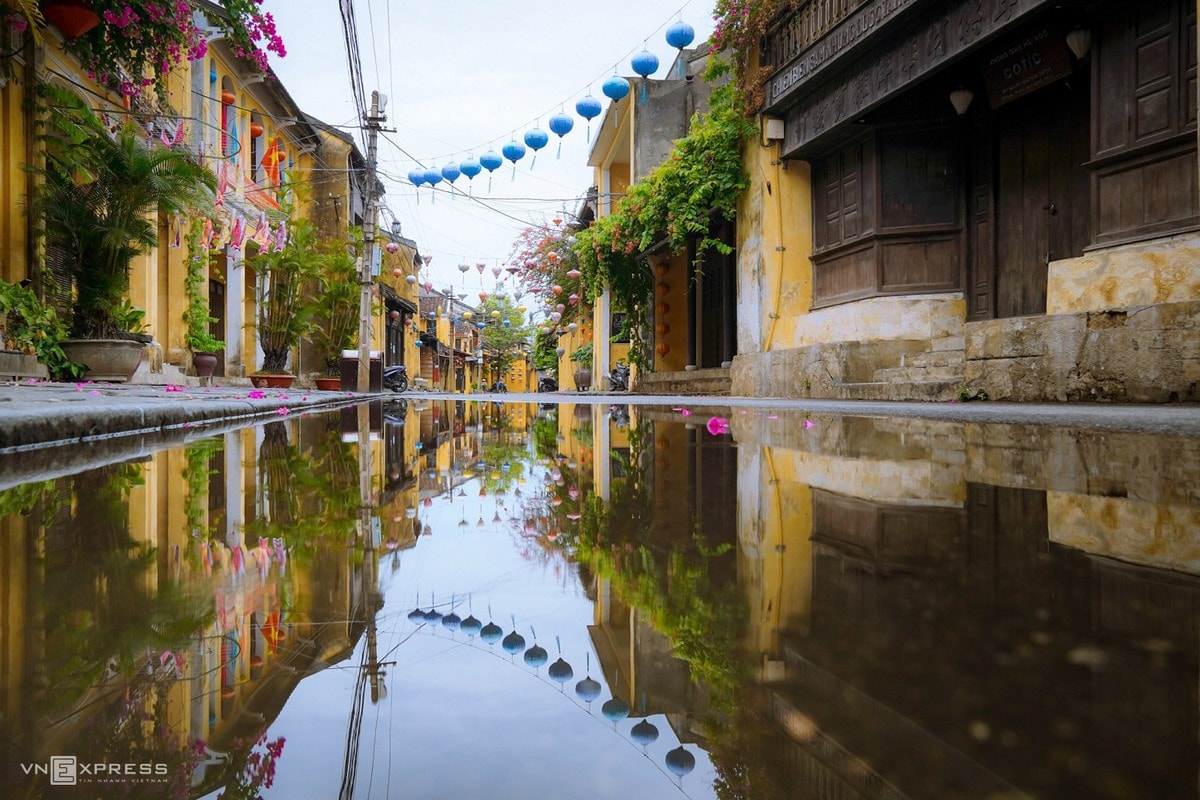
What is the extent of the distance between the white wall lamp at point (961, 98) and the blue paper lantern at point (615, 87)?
5.79m

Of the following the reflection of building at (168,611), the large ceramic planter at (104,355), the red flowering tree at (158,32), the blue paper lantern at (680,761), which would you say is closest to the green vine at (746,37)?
the red flowering tree at (158,32)

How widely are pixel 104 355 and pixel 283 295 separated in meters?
7.14

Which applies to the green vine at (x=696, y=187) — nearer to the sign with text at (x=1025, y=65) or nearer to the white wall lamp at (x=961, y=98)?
the white wall lamp at (x=961, y=98)

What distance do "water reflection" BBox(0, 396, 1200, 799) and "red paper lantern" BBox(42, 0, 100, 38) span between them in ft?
19.5

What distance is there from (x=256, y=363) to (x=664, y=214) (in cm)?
871

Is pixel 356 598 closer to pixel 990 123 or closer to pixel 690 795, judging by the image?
pixel 690 795

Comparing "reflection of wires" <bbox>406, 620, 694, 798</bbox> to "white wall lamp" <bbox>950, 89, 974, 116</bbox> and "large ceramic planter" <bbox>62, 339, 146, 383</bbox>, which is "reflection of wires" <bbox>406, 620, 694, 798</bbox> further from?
"white wall lamp" <bbox>950, 89, 974, 116</bbox>

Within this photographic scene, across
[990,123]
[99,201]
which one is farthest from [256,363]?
[990,123]

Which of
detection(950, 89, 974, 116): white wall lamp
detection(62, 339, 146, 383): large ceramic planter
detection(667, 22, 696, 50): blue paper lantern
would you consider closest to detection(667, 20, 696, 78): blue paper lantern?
detection(667, 22, 696, 50): blue paper lantern

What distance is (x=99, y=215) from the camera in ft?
24.4

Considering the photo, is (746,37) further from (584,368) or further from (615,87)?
(584,368)

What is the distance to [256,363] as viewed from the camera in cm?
1506

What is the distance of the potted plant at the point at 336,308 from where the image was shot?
16672 millimetres

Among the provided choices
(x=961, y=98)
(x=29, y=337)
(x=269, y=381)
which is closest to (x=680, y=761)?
(x=29, y=337)
